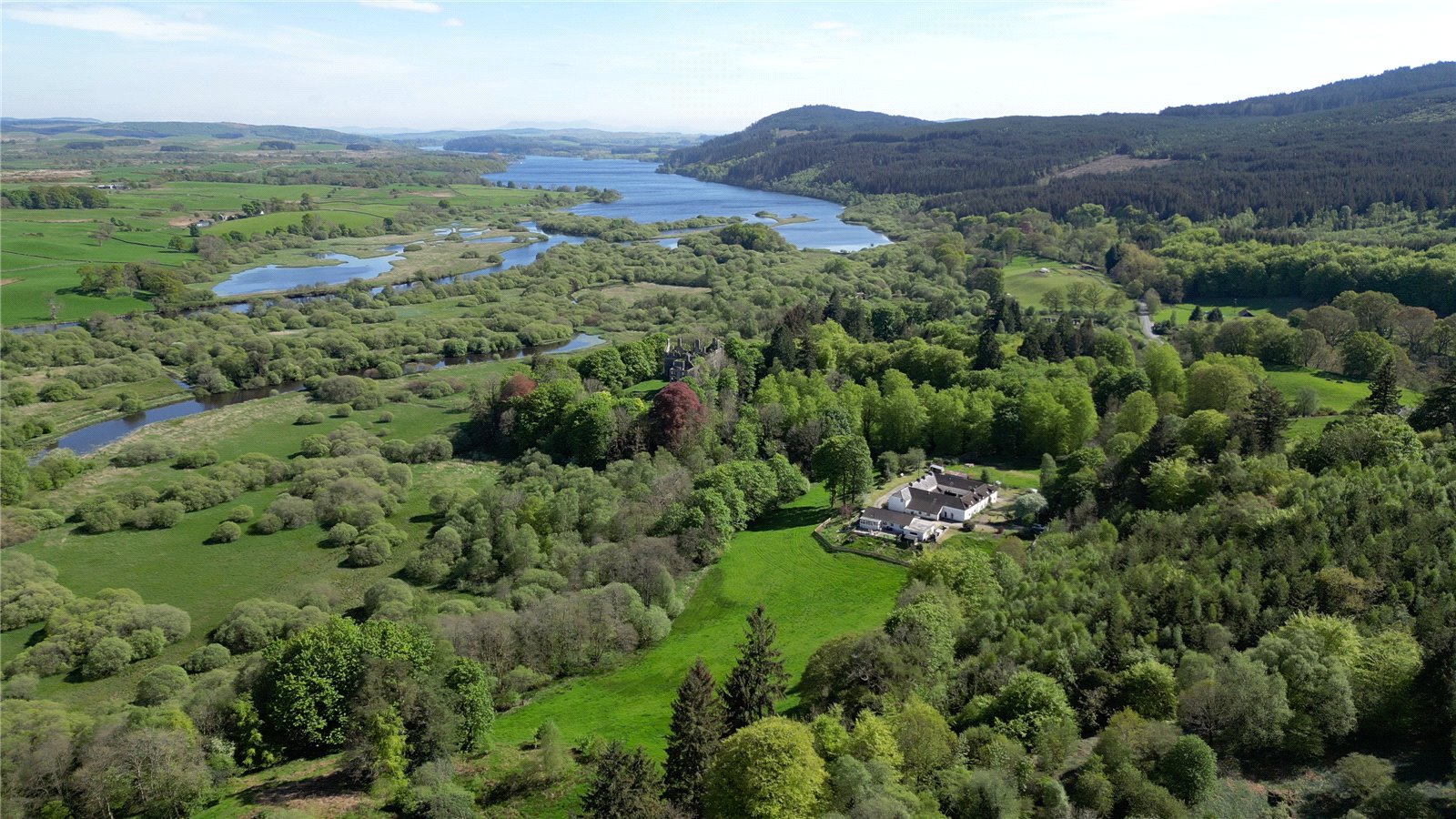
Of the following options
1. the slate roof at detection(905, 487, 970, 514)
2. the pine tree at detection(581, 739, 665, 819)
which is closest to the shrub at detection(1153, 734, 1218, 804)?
the pine tree at detection(581, 739, 665, 819)

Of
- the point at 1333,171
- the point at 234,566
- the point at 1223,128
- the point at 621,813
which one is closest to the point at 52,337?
the point at 234,566

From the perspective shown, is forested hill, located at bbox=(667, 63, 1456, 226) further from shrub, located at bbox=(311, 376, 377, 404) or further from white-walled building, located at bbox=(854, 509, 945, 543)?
shrub, located at bbox=(311, 376, 377, 404)

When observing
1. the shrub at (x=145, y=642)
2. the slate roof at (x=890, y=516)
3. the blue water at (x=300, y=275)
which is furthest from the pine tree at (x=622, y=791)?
the blue water at (x=300, y=275)

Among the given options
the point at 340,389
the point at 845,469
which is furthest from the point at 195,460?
Result: the point at 845,469

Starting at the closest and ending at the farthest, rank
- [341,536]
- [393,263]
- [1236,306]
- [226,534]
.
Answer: [341,536]
[226,534]
[1236,306]
[393,263]

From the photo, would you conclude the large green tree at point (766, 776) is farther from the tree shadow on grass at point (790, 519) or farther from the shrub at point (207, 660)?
the tree shadow on grass at point (790, 519)

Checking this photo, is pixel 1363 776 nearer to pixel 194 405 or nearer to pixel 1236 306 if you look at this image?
pixel 194 405
